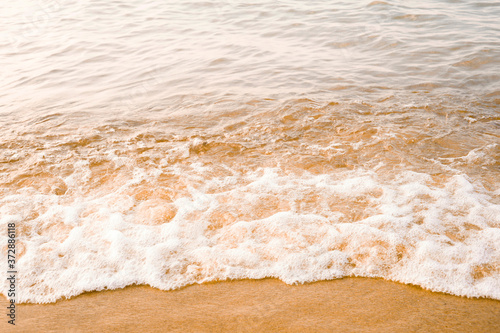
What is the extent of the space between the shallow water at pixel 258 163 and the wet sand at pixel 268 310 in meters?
0.09

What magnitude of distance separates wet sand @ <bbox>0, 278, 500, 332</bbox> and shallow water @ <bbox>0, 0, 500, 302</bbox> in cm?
9

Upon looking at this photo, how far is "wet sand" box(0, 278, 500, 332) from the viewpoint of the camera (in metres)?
1.96

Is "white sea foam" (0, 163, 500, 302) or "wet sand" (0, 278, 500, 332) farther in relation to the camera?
"white sea foam" (0, 163, 500, 302)

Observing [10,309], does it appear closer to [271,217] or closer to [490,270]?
[271,217]

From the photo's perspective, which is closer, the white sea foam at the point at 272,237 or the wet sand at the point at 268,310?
the wet sand at the point at 268,310

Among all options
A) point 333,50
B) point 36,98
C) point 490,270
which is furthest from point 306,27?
point 490,270

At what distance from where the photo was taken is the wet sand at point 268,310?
196 centimetres

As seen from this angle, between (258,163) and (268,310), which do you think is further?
(258,163)

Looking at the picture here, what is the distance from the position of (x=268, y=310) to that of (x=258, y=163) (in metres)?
1.60

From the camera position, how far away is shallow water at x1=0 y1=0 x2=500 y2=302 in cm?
237

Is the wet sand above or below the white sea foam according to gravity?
below

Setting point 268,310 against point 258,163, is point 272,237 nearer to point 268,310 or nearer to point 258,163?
point 268,310

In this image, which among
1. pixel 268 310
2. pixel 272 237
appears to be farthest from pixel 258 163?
pixel 268 310

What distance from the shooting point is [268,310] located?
2.07 metres
